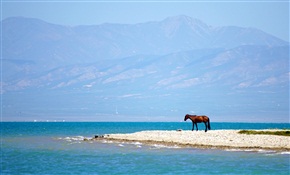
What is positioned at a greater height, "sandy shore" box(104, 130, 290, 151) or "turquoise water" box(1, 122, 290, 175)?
"sandy shore" box(104, 130, 290, 151)

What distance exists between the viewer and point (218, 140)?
Result: 50.1 metres

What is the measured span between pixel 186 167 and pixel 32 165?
338 inches

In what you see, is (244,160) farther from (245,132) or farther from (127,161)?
(245,132)

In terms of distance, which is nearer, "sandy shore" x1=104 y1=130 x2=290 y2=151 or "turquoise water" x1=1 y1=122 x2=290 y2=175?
"turquoise water" x1=1 y1=122 x2=290 y2=175

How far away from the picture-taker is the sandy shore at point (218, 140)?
46491 millimetres

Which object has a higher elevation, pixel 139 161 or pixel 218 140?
pixel 218 140

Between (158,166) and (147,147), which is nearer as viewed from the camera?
(158,166)

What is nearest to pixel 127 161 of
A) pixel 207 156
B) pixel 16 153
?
pixel 207 156

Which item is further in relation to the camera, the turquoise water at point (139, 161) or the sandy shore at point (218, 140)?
the sandy shore at point (218, 140)

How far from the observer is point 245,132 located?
56094 millimetres

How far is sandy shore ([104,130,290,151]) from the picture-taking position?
153ft

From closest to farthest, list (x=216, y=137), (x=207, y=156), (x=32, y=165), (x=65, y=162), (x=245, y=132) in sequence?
(x=32, y=165)
(x=65, y=162)
(x=207, y=156)
(x=216, y=137)
(x=245, y=132)

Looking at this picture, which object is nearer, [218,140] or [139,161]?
[139,161]

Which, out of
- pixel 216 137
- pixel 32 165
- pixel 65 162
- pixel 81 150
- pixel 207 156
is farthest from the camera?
pixel 216 137
